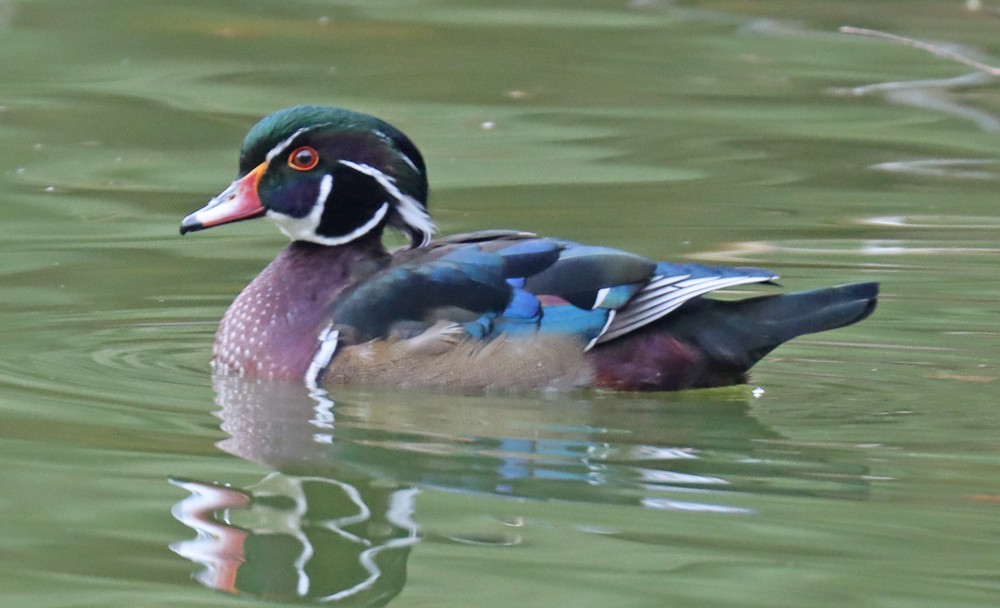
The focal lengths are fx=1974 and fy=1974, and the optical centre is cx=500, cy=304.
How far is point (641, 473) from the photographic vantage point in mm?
5770

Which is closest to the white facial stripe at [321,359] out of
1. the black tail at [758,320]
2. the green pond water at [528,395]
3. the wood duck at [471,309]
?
the wood duck at [471,309]

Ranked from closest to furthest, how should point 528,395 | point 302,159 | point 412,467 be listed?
point 412,467 < point 528,395 < point 302,159

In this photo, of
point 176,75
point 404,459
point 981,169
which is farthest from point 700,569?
point 176,75

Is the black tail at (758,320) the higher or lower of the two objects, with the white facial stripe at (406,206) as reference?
lower

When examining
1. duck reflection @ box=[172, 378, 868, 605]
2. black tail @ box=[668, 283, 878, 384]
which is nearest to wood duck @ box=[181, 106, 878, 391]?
black tail @ box=[668, 283, 878, 384]

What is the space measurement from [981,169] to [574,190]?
2.31 meters

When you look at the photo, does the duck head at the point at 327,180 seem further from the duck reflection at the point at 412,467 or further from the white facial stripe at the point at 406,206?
the duck reflection at the point at 412,467

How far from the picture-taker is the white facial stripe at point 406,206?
7402 millimetres

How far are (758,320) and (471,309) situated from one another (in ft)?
3.36

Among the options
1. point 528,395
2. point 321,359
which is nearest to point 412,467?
point 528,395

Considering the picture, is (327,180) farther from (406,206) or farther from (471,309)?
(471,309)

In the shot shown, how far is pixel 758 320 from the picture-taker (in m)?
7.02

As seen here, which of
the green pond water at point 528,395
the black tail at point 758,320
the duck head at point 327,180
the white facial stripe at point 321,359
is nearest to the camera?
the green pond water at point 528,395

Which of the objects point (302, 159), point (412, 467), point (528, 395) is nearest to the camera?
point (412, 467)
